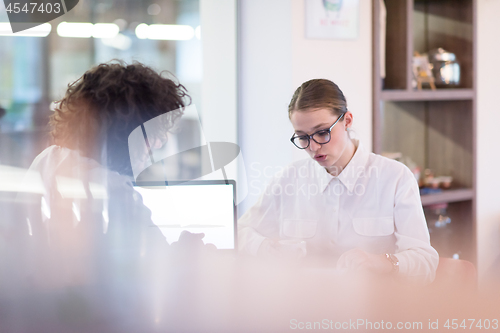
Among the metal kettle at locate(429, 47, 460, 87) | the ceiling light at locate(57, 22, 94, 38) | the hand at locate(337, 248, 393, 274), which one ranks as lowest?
the hand at locate(337, 248, 393, 274)

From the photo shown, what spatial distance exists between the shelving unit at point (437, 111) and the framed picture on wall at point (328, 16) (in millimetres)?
287

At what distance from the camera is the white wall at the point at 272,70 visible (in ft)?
2.94

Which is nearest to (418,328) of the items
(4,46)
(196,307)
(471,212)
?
(196,307)

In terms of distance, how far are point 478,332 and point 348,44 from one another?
33.1 inches

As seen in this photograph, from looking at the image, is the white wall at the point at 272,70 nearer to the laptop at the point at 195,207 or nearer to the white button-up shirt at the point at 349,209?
the white button-up shirt at the point at 349,209

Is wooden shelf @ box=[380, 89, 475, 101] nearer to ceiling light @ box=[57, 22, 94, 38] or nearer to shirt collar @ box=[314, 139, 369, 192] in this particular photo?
shirt collar @ box=[314, 139, 369, 192]

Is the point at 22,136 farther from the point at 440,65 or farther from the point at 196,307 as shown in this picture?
the point at 440,65

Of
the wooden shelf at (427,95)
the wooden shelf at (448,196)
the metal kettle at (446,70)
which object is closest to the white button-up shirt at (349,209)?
the wooden shelf at (427,95)

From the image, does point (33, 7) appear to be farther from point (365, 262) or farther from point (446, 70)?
point (446, 70)

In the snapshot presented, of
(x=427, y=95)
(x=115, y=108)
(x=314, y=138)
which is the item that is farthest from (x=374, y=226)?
(x=427, y=95)

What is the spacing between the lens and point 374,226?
33.8 inches

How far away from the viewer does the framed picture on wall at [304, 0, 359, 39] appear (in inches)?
36.6
